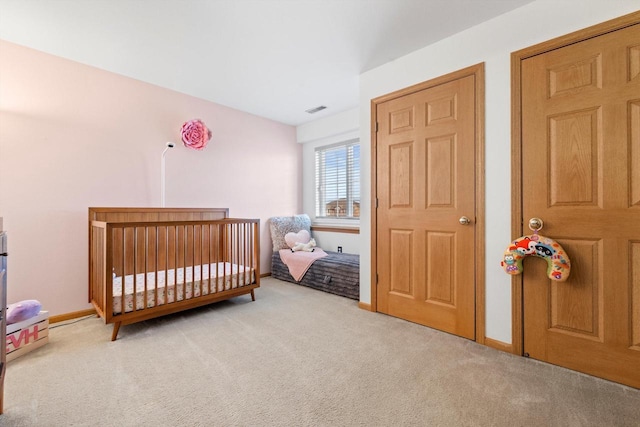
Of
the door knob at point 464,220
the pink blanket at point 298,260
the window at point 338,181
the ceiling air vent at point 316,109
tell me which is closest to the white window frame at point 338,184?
the window at point 338,181

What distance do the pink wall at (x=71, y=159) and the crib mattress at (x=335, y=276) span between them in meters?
1.60

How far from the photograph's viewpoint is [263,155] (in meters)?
4.20

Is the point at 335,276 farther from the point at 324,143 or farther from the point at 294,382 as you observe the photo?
the point at 324,143

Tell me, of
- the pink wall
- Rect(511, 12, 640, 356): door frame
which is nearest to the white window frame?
the pink wall

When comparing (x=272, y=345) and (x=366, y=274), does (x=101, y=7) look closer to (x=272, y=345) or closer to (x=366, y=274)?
(x=272, y=345)

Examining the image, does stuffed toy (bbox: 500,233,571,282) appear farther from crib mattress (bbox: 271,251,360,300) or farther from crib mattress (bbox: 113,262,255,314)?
crib mattress (bbox: 113,262,255,314)

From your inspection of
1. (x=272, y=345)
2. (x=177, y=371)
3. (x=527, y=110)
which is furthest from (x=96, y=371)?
(x=527, y=110)

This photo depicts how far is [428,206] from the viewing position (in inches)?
91.8

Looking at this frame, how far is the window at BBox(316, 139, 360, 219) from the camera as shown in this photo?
164 inches

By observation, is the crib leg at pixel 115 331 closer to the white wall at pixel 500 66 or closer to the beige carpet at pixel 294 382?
the beige carpet at pixel 294 382

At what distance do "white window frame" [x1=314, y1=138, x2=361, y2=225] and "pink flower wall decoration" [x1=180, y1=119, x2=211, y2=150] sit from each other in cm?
187

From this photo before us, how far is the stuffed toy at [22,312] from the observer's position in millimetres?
1931

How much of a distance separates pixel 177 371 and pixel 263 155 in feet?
10.1

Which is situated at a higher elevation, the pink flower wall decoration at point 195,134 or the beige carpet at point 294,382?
the pink flower wall decoration at point 195,134
